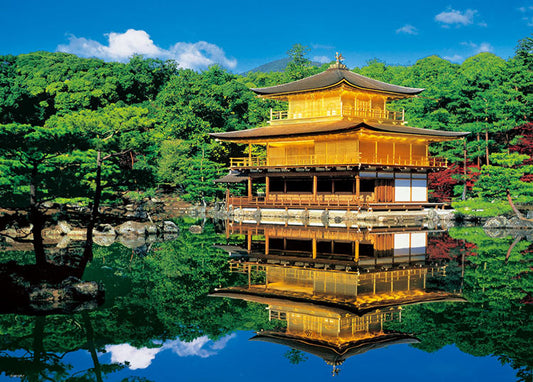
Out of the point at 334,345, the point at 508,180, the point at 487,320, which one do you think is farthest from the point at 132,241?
the point at 508,180

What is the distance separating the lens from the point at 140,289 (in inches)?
570

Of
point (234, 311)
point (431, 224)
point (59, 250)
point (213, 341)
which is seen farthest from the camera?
point (431, 224)

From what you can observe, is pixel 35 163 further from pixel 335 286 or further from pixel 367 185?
pixel 367 185

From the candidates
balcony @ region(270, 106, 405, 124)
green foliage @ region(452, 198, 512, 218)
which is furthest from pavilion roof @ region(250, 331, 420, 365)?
balcony @ region(270, 106, 405, 124)

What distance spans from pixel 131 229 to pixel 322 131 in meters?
14.8

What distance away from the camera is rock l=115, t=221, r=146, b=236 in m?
29.3

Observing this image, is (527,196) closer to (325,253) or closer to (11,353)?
(325,253)

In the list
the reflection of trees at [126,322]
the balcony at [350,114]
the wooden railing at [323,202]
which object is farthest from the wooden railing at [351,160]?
the reflection of trees at [126,322]

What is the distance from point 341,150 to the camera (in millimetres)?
37906

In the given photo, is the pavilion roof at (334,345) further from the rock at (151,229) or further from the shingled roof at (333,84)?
the shingled roof at (333,84)

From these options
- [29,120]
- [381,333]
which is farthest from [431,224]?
[29,120]

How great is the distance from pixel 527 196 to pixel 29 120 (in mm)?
54481

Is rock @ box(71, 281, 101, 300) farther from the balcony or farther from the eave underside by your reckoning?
the balcony

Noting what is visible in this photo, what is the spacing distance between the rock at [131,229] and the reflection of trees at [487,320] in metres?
18.3
